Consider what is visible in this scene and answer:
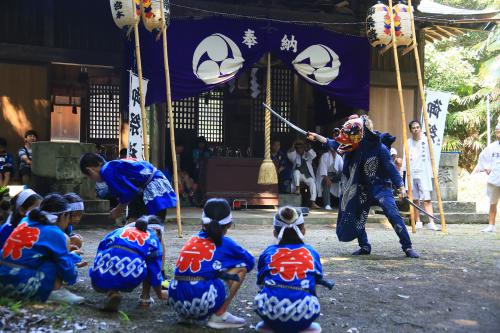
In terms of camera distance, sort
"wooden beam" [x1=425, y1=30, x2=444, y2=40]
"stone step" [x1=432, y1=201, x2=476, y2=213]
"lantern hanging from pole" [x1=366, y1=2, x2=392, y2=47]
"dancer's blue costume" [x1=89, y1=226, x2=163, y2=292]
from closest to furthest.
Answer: "dancer's blue costume" [x1=89, y1=226, x2=163, y2=292], "lantern hanging from pole" [x1=366, y1=2, x2=392, y2=47], "stone step" [x1=432, y1=201, x2=476, y2=213], "wooden beam" [x1=425, y1=30, x2=444, y2=40]

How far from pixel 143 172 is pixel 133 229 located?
753mm

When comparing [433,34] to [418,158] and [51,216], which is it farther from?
[51,216]

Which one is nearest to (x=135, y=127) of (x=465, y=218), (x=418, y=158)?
(x=418, y=158)

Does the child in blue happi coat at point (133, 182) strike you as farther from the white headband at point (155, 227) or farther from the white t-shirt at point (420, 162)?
the white t-shirt at point (420, 162)

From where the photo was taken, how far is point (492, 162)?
1153cm

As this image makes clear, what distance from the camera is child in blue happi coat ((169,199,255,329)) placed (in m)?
4.63

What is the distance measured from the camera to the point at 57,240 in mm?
4922

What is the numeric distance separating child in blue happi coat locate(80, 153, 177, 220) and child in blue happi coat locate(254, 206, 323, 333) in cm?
140

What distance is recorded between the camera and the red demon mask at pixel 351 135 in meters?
8.00

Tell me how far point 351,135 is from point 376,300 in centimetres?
283

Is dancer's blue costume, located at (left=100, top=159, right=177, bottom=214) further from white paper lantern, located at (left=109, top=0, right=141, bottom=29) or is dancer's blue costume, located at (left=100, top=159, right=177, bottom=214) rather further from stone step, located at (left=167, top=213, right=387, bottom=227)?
stone step, located at (left=167, top=213, right=387, bottom=227)

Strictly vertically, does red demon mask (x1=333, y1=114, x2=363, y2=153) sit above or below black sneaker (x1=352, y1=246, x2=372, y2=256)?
above

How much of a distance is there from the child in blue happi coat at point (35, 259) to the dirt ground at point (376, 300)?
0.16 meters

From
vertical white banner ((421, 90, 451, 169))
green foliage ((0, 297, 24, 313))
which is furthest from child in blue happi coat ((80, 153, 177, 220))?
vertical white banner ((421, 90, 451, 169))
